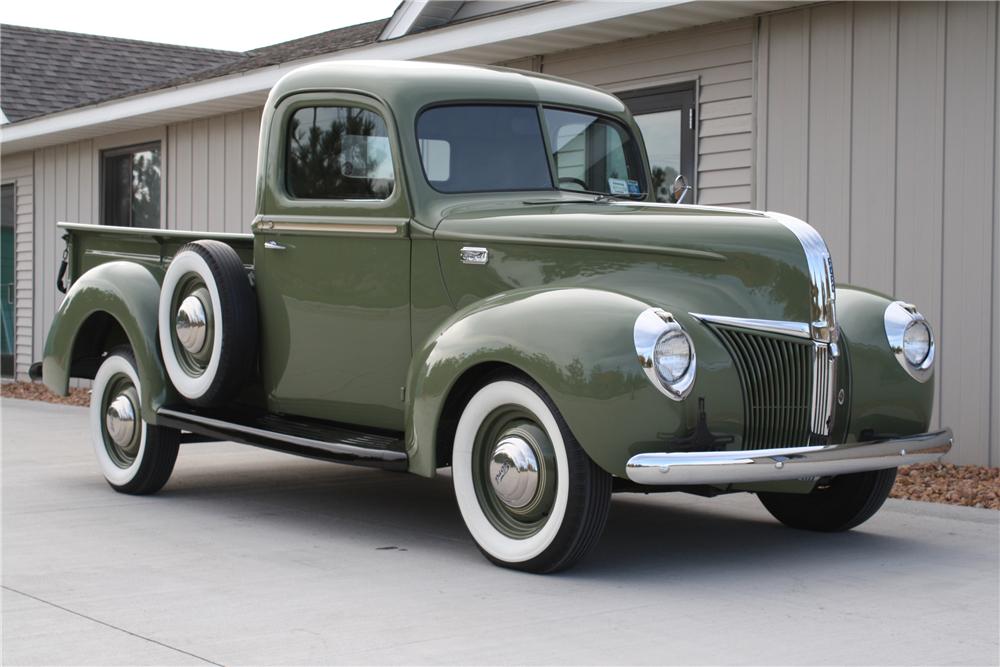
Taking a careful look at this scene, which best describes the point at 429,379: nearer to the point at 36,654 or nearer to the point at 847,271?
the point at 36,654

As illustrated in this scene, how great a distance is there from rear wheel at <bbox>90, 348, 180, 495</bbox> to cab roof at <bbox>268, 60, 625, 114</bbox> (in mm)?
1758

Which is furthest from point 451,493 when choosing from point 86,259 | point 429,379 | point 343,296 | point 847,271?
point 847,271

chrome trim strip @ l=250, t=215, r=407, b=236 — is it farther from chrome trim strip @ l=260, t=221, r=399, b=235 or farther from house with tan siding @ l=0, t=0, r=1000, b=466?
house with tan siding @ l=0, t=0, r=1000, b=466

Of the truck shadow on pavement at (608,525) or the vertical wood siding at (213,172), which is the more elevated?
the vertical wood siding at (213,172)

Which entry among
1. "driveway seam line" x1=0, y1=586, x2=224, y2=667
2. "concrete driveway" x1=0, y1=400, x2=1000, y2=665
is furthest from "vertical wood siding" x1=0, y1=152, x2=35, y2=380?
"driveway seam line" x1=0, y1=586, x2=224, y2=667

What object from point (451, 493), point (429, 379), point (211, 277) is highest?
point (211, 277)

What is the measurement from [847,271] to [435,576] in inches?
174

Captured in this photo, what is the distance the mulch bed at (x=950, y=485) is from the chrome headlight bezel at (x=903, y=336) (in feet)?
4.94

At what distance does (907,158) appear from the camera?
7.75 meters

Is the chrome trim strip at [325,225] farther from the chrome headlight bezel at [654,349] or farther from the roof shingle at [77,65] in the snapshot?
the roof shingle at [77,65]

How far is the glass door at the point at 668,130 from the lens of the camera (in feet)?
29.8

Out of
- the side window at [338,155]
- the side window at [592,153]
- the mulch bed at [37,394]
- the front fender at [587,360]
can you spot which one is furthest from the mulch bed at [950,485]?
the mulch bed at [37,394]

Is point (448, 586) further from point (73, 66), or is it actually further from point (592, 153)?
point (73, 66)

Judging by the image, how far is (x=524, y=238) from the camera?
5094 millimetres
